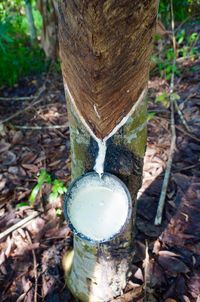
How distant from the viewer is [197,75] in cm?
265

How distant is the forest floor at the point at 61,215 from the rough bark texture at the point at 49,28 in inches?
37.2

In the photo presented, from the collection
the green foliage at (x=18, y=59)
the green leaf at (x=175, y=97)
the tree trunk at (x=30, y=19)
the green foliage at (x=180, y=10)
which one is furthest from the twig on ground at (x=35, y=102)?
the green foliage at (x=180, y=10)

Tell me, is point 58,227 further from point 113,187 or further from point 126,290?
point 113,187

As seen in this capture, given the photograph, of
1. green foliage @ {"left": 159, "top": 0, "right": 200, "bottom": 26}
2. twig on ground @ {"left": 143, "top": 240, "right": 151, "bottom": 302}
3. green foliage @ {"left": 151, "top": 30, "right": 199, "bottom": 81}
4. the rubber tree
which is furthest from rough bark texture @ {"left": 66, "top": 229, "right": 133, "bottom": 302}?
green foliage @ {"left": 159, "top": 0, "right": 200, "bottom": 26}

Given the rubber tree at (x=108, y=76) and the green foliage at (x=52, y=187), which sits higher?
the rubber tree at (x=108, y=76)

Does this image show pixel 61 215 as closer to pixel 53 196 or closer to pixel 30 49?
pixel 53 196

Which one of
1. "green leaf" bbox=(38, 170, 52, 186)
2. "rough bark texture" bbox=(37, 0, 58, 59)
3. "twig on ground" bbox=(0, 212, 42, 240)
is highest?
"rough bark texture" bbox=(37, 0, 58, 59)

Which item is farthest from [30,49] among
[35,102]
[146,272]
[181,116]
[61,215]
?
[146,272]

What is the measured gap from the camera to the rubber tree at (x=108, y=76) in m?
0.77

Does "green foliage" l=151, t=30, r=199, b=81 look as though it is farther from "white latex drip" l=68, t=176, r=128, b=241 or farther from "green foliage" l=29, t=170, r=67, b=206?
"white latex drip" l=68, t=176, r=128, b=241

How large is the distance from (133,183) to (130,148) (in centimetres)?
15

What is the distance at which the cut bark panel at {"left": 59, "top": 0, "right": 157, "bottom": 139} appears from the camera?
76 cm

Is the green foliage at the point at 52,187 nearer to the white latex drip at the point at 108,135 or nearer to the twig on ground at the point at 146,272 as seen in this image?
the twig on ground at the point at 146,272

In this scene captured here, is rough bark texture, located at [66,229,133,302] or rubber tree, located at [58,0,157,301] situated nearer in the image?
rubber tree, located at [58,0,157,301]
